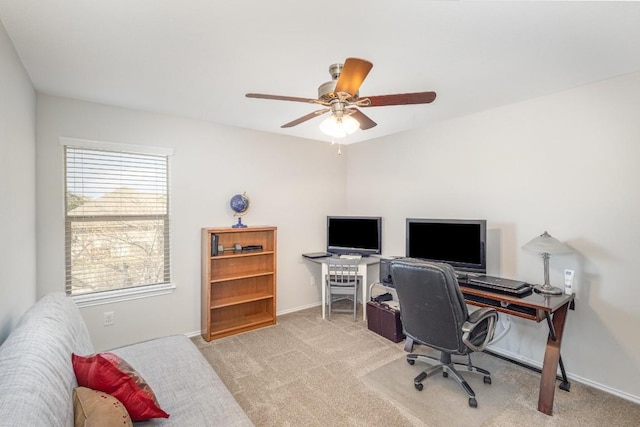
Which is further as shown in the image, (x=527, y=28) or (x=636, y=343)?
(x=636, y=343)

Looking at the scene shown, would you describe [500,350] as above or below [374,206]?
below

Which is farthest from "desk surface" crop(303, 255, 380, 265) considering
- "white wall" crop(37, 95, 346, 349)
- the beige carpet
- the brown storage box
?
the beige carpet

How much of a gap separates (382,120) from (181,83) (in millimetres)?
2066

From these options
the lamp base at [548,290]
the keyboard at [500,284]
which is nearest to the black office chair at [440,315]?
the keyboard at [500,284]

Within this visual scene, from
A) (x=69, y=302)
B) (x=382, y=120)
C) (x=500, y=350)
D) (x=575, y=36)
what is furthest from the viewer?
(x=382, y=120)

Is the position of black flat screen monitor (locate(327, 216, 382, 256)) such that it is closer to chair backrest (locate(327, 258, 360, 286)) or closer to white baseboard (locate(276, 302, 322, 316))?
chair backrest (locate(327, 258, 360, 286))

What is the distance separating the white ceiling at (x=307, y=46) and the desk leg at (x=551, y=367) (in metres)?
1.76

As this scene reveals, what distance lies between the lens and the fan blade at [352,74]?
143 cm

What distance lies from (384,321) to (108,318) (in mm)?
2802

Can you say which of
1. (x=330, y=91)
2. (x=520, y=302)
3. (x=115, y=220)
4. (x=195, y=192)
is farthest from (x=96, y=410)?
(x=520, y=302)

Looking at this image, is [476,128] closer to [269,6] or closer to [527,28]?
[527,28]

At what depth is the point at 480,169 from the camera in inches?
126

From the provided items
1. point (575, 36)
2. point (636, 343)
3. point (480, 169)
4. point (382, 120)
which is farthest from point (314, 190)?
point (636, 343)

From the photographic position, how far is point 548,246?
2.43 meters
